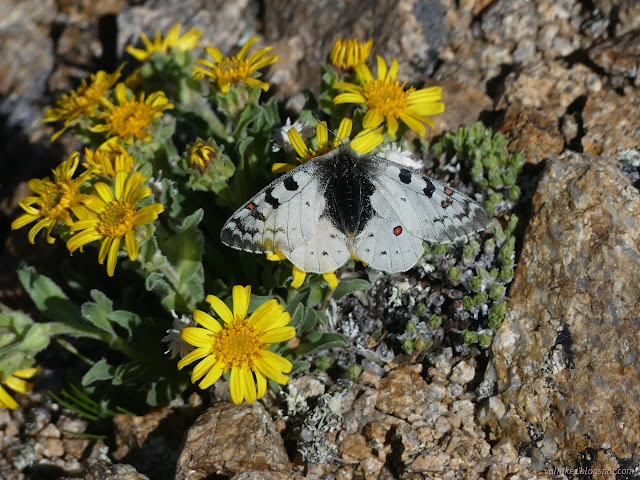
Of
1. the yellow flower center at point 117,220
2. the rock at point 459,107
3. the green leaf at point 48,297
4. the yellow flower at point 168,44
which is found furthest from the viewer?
the yellow flower at point 168,44

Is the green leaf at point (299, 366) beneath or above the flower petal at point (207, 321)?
beneath

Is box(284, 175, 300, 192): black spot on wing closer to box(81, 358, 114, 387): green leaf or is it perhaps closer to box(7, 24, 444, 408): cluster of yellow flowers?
box(7, 24, 444, 408): cluster of yellow flowers

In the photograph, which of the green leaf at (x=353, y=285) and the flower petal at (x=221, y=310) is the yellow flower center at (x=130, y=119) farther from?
the green leaf at (x=353, y=285)

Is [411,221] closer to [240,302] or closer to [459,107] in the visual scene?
[240,302]

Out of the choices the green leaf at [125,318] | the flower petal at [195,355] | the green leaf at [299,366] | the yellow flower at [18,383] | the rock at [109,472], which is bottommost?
the yellow flower at [18,383]

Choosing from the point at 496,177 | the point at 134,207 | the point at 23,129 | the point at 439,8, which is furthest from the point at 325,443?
the point at 23,129

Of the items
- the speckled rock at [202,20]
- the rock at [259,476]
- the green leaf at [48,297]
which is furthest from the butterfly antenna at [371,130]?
the speckled rock at [202,20]

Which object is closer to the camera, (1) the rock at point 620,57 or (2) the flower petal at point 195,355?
(2) the flower petal at point 195,355

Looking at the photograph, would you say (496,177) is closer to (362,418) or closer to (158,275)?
(362,418)
